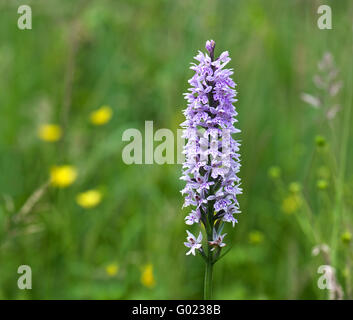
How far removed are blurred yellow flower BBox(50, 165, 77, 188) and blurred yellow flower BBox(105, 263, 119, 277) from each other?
787 millimetres

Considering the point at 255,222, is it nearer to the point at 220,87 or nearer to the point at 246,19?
the point at 246,19

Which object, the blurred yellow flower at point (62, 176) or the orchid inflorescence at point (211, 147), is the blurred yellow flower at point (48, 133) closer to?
the blurred yellow flower at point (62, 176)

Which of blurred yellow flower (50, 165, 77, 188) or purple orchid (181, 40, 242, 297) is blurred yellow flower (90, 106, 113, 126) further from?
purple orchid (181, 40, 242, 297)

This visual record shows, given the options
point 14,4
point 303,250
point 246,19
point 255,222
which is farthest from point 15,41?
point 303,250

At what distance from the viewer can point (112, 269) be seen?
326cm

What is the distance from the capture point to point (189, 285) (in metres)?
3.43

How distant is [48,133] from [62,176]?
2.40 ft

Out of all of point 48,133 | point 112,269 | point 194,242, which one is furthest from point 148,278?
point 48,133

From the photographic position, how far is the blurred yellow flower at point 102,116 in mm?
4299

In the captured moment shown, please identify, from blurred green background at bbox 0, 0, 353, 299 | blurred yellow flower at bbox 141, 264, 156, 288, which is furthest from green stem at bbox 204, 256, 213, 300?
blurred yellow flower at bbox 141, 264, 156, 288

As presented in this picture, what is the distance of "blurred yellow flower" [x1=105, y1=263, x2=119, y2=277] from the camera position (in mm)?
3220

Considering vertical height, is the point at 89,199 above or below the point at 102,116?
below

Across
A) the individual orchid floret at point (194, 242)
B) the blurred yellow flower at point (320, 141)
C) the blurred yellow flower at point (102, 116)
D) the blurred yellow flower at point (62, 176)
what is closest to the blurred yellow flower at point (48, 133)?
the blurred yellow flower at point (102, 116)

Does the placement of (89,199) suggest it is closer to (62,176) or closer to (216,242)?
(62,176)
